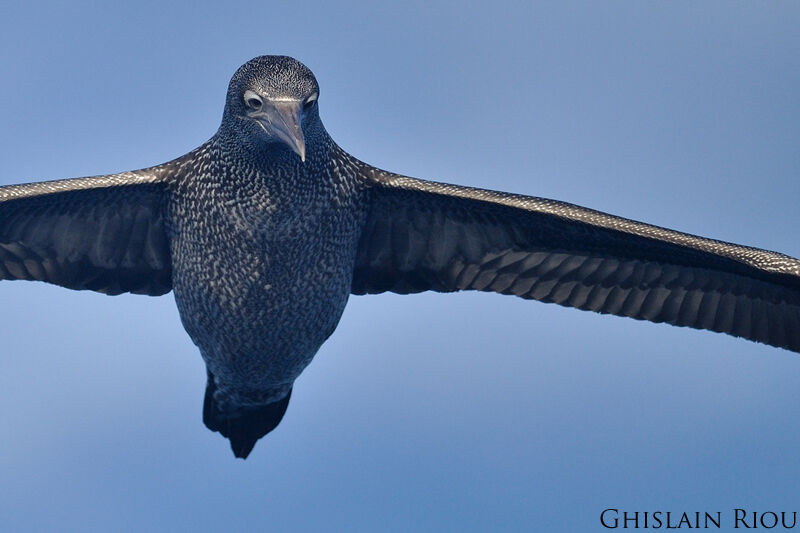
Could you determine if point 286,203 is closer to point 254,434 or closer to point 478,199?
point 478,199

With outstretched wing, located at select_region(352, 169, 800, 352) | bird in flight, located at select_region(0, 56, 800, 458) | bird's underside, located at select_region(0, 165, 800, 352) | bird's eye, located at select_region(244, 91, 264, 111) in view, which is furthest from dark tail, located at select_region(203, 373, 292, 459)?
bird's eye, located at select_region(244, 91, 264, 111)

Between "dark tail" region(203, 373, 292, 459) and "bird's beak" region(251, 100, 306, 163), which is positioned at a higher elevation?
"bird's beak" region(251, 100, 306, 163)

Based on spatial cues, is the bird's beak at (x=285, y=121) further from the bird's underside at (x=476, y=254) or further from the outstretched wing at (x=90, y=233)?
the outstretched wing at (x=90, y=233)

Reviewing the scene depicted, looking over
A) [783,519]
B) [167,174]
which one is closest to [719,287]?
[783,519]

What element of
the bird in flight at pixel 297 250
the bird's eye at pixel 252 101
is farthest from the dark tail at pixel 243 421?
the bird's eye at pixel 252 101

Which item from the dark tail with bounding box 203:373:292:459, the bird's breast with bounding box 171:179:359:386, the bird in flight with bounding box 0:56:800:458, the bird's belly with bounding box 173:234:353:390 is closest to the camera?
the bird in flight with bounding box 0:56:800:458

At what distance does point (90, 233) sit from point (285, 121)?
4423mm

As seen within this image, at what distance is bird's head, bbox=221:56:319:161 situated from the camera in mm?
15727

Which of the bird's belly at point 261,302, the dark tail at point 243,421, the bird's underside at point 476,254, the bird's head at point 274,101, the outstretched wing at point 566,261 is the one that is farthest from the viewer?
the dark tail at point 243,421

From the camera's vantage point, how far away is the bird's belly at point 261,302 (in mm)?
17422

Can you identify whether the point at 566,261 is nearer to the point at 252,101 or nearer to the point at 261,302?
the point at 261,302

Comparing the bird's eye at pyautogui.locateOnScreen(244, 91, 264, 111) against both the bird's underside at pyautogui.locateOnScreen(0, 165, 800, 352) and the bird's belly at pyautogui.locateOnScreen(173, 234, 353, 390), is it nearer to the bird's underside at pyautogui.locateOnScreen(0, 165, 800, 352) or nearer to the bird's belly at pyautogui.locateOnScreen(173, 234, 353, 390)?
the bird's belly at pyautogui.locateOnScreen(173, 234, 353, 390)

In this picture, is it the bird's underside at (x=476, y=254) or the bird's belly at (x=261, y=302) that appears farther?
the bird's underside at (x=476, y=254)

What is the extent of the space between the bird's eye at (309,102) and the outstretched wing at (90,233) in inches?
119
